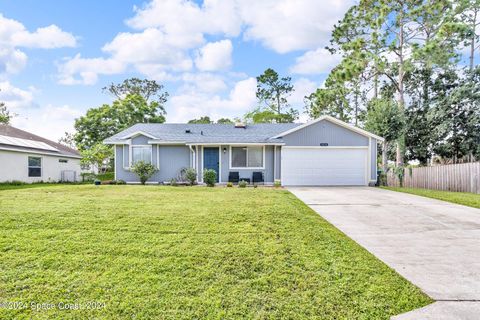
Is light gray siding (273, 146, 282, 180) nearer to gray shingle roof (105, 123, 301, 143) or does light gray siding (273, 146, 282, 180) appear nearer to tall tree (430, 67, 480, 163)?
gray shingle roof (105, 123, 301, 143)

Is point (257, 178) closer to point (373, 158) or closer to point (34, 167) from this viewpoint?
point (373, 158)

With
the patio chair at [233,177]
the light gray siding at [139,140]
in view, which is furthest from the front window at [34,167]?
the patio chair at [233,177]

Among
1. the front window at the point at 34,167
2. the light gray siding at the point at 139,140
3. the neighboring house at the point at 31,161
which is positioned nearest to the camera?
the light gray siding at the point at 139,140

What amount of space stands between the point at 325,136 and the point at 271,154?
304cm

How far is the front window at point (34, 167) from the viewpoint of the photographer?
17.0 m

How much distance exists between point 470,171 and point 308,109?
21.0m

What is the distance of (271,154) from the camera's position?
14914 mm

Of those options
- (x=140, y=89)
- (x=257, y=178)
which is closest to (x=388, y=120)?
(x=257, y=178)

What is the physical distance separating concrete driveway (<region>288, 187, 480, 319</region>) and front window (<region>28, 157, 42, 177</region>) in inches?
707

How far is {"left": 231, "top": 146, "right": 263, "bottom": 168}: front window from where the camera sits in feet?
49.1

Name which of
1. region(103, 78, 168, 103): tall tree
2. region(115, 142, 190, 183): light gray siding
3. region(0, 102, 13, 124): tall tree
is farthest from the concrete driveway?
region(0, 102, 13, 124): tall tree

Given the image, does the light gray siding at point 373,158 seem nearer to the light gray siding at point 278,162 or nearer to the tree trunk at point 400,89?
the tree trunk at point 400,89

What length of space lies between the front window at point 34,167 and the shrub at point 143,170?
794 centimetres

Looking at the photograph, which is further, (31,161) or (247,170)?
(31,161)
